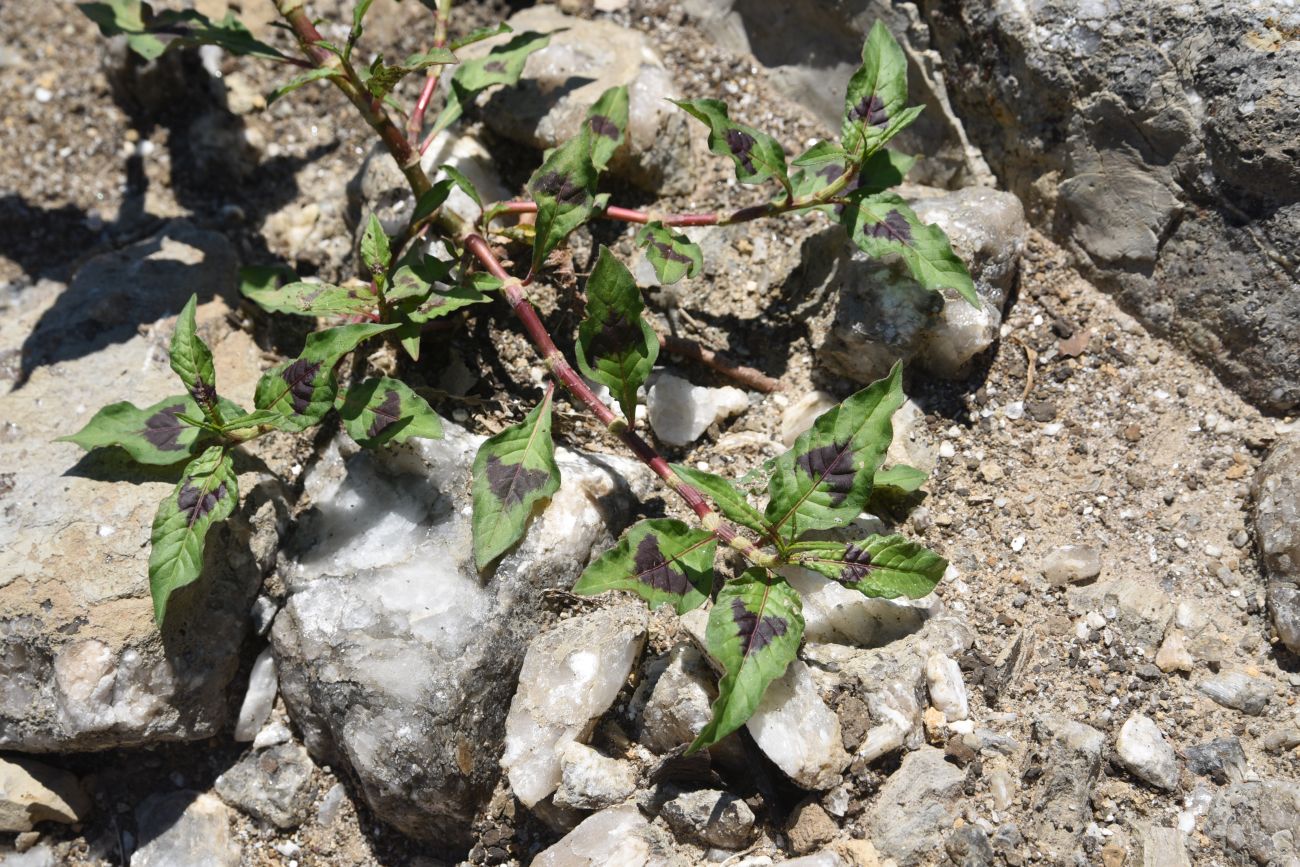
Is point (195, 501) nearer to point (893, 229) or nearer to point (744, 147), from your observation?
point (744, 147)

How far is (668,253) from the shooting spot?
3.56 m

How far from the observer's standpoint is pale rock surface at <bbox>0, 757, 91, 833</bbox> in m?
3.39

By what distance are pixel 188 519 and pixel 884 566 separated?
6.95ft

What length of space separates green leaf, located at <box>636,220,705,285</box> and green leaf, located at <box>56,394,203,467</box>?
159 centimetres

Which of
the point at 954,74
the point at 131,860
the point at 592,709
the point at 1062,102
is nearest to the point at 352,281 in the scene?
the point at 592,709

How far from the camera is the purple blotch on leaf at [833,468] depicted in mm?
3062

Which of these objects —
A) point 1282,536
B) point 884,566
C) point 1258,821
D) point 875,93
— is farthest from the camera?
point 875,93

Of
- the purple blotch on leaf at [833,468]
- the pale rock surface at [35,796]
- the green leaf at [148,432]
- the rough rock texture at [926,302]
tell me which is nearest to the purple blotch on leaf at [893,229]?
the rough rock texture at [926,302]

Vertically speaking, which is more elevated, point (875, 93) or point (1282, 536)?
point (875, 93)

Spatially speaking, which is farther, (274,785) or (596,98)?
(596,98)

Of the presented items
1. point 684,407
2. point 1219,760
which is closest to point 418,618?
point 684,407

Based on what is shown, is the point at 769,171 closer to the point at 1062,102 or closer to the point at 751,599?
the point at 1062,102

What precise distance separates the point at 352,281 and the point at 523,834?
80.8 inches

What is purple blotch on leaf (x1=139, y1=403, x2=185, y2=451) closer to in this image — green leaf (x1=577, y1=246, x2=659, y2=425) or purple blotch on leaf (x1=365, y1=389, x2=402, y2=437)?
purple blotch on leaf (x1=365, y1=389, x2=402, y2=437)
